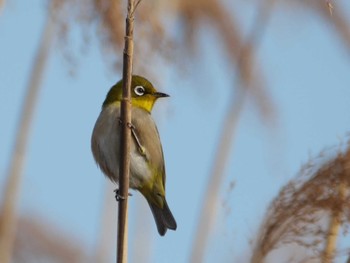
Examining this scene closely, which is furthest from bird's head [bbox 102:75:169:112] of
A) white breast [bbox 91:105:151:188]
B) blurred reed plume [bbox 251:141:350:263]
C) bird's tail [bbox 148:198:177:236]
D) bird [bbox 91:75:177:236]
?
blurred reed plume [bbox 251:141:350:263]

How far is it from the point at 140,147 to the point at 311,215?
49.1 inches

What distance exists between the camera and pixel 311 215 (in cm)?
240

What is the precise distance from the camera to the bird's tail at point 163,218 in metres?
3.82

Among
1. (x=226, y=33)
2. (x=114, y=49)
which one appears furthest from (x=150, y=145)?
(x=226, y=33)

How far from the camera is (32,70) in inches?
152

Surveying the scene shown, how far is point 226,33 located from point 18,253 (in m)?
1.58

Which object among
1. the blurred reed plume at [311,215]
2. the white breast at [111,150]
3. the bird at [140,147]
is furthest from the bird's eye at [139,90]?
the blurred reed plume at [311,215]

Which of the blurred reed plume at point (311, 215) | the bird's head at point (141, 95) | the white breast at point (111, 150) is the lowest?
the blurred reed plume at point (311, 215)

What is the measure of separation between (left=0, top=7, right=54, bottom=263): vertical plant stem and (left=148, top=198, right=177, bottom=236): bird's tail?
64cm

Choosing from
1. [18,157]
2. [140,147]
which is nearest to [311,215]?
[140,147]

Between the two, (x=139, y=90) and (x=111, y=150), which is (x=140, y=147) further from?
(x=139, y=90)

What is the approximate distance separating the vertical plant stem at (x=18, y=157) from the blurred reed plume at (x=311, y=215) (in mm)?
1516

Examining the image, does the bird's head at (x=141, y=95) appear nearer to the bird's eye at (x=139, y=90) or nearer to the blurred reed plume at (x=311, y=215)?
the bird's eye at (x=139, y=90)

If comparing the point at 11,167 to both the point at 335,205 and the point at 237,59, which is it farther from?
the point at 335,205
